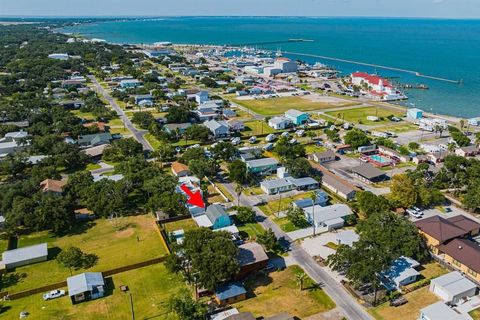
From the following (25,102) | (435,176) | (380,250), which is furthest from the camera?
(25,102)

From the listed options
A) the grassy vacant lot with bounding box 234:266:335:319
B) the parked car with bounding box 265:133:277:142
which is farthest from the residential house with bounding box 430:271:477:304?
the parked car with bounding box 265:133:277:142

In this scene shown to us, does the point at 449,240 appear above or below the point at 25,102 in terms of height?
below

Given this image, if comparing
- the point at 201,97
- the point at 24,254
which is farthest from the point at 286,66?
the point at 24,254

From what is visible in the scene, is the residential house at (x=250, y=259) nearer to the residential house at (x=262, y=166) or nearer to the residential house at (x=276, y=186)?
the residential house at (x=276, y=186)

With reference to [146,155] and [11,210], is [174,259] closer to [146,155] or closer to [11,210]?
[11,210]

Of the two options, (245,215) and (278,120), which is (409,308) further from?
(278,120)

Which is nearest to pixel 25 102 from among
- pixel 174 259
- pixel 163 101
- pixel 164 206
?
pixel 163 101

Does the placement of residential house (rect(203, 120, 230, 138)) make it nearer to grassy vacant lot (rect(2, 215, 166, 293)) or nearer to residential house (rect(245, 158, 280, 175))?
residential house (rect(245, 158, 280, 175))
